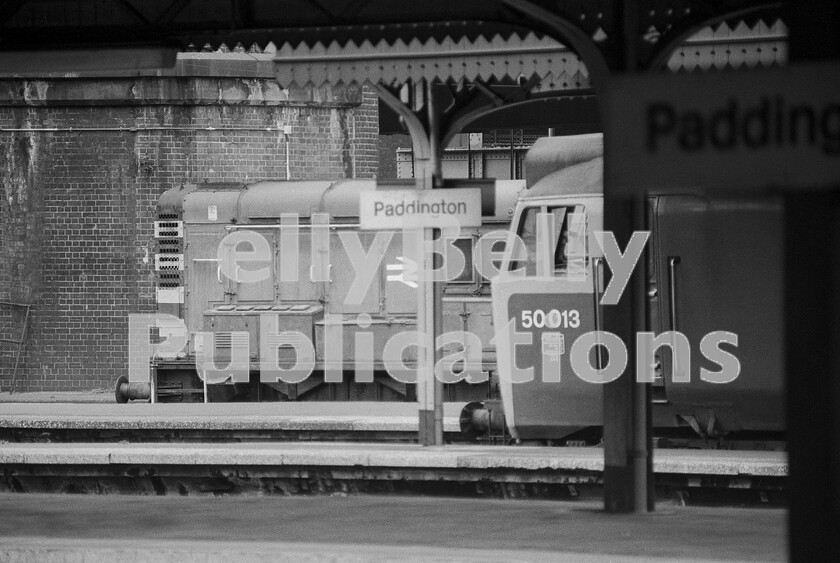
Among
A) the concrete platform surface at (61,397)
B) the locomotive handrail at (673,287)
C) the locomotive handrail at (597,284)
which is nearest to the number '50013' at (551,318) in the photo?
the locomotive handrail at (597,284)

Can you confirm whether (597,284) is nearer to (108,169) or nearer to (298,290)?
(298,290)

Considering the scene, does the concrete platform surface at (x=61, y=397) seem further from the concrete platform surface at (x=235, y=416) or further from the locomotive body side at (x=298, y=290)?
the locomotive body side at (x=298, y=290)

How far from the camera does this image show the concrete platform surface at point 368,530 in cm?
817

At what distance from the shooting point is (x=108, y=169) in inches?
883

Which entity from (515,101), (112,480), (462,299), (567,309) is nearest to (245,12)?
(515,101)

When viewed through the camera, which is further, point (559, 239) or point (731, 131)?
point (559, 239)

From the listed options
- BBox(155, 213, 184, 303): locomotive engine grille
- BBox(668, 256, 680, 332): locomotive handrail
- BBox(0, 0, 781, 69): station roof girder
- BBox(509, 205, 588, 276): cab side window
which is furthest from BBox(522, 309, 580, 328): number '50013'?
BBox(155, 213, 184, 303): locomotive engine grille

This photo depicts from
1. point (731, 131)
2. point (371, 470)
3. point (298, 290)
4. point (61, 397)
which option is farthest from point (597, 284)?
point (61, 397)

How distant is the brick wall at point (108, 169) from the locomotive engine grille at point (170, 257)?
8.56 feet

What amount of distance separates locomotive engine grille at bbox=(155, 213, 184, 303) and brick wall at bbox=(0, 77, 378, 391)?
261 centimetres

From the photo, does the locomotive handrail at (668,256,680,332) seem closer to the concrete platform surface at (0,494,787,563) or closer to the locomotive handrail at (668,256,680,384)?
the locomotive handrail at (668,256,680,384)

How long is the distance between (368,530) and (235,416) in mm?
7539

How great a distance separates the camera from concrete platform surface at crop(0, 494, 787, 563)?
8172mm

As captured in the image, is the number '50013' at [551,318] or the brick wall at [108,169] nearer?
the number '50013' at [551,318]
